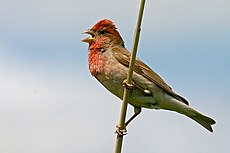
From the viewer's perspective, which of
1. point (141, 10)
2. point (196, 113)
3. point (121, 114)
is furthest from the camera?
point (196, 113)

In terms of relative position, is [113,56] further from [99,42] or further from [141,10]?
[141,10]

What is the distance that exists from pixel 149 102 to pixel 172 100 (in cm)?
33

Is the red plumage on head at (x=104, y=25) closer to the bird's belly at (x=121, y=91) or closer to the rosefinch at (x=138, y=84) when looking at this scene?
the rosefinch at (x=138, y=84)

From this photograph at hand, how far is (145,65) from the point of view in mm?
7879

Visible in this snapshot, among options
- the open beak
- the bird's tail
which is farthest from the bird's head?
the bird's tail

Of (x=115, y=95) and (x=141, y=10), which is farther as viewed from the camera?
(x=115, y=95)

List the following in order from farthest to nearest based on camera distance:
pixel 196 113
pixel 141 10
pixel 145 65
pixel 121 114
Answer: pixel 145 65 < pixel 196 113 < pixel 121 114 < pixel 141 10

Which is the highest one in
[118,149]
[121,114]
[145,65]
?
[145,65]

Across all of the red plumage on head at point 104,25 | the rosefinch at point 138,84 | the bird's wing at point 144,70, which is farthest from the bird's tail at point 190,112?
the red plumage on head at point 104,25

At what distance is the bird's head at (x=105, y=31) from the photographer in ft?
27.0

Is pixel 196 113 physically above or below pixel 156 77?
below

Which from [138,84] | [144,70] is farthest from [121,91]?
[144,70]

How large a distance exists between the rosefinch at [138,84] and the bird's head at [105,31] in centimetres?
44

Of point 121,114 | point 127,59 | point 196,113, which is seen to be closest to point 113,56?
point 127,59
